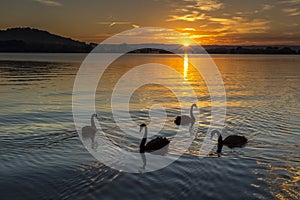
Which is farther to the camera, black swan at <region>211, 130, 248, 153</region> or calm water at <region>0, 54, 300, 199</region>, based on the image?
black swan at <region>211, 130, 248, 153</region>

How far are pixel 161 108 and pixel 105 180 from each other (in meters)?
16.6

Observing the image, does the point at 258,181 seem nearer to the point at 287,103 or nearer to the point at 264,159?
the point at 264,159

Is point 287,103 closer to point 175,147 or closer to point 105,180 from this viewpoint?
point 175,147

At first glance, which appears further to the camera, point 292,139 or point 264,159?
point 292,139

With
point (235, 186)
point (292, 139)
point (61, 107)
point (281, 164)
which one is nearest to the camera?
point (235, 186)

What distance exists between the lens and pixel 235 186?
11898 mm

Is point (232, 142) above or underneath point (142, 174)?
above

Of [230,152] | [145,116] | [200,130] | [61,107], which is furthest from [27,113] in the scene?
[230,152]

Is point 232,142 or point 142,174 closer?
point 142,174

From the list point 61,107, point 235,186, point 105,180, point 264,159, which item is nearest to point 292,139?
point 264,159

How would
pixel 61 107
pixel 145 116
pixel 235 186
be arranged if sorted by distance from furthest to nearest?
pixel 61 107 < pixel 145 116 < pixel 235 186

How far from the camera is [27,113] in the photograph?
2480 centimetres

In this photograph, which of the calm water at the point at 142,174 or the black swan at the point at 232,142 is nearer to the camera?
the calm water at the point at 142,174

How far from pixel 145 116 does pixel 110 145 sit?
813 centimetres
